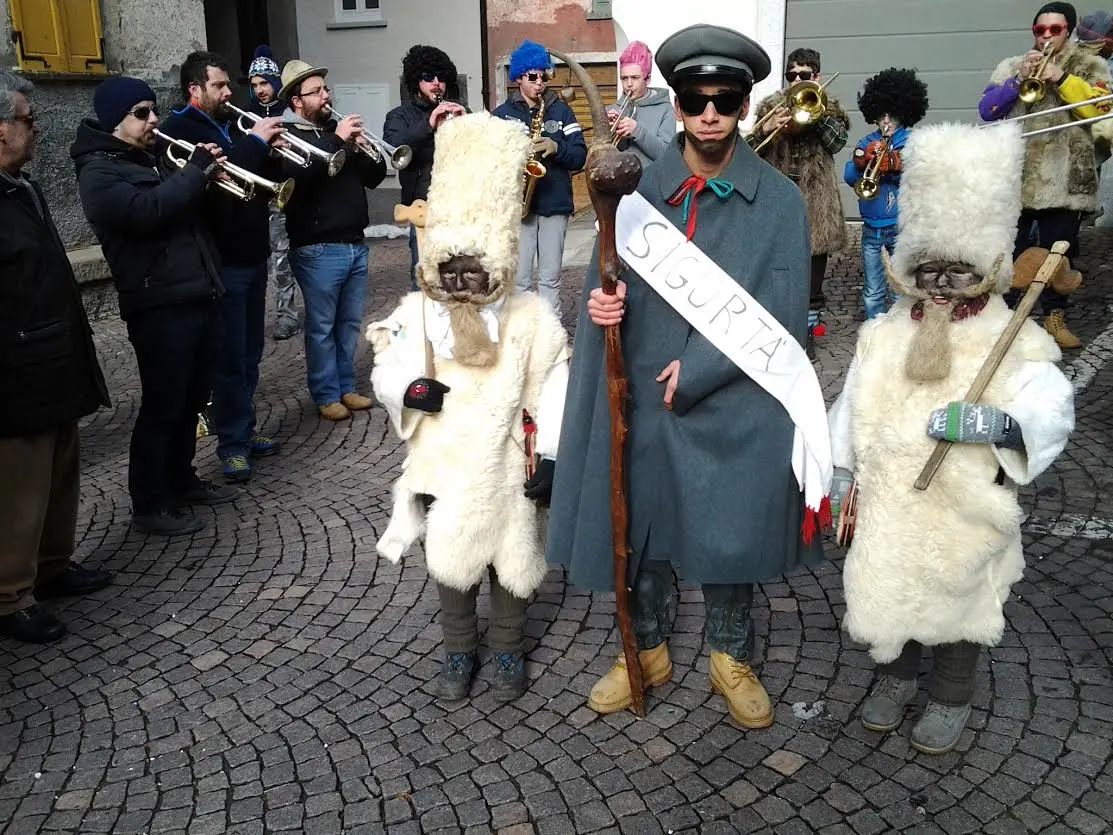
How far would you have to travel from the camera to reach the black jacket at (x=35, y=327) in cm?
436

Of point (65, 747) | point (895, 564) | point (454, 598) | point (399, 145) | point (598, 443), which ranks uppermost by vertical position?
point (399, 145)

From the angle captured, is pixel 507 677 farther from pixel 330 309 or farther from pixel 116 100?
pixel 330 309

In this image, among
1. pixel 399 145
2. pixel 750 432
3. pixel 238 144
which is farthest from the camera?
pixel 399 145

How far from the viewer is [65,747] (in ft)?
12.6

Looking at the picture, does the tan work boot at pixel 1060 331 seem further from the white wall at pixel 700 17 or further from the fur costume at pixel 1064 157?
the white wall at pixel 700 17

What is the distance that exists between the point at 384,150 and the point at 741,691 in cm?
472

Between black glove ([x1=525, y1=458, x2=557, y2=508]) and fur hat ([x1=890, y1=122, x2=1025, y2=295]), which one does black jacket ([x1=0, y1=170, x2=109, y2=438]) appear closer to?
black glove ([x1=525, y1=458, x2=557, y2=508])

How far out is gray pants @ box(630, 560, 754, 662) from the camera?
3.81 m

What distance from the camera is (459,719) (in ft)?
12.9

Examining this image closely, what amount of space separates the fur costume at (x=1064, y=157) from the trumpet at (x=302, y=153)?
15.6ft

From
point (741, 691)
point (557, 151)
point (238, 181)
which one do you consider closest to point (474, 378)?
point (741, 691)

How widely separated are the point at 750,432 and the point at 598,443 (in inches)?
19.6

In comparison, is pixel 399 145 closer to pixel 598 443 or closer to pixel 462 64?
pixel 598 443

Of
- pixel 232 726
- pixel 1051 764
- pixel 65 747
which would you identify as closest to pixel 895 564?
pixel 1051 764
